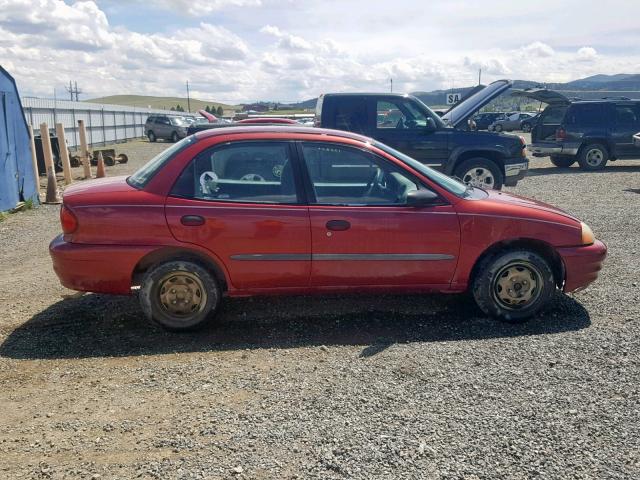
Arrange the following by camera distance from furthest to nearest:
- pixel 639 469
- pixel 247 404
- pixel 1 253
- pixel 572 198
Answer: pixel 572 198
pixel 1 253
pixel 247 404
pixel 639 469

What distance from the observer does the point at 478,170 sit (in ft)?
33.6

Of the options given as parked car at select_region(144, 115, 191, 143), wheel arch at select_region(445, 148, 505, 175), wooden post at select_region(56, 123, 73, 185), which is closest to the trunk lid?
wheel arch at select_region(445, 148, 505, 175)

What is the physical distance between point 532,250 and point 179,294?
9.89 feet

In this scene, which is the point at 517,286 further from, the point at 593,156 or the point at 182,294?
the point at 593,156

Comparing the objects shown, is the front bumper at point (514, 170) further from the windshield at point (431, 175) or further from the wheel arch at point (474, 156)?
the windshield at point (431, 175)

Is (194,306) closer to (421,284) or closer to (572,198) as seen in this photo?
(421,284)

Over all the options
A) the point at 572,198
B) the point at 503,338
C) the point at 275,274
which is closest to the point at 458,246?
the point at 503,338

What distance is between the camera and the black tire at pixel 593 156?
1569 cm

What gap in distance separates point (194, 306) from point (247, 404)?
4.44 feet

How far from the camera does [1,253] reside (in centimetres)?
721

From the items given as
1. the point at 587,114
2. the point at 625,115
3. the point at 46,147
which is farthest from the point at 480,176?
the point at 46,147

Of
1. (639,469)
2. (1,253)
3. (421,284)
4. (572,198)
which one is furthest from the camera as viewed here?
(572,198)

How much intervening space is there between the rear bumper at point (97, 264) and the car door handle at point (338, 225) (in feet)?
4.68

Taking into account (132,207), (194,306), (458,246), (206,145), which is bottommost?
(194,306)
